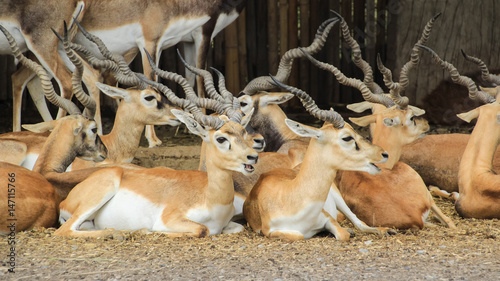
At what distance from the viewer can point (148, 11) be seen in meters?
8.76

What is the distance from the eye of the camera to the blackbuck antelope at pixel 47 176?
5867mm

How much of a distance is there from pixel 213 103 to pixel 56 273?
7.68 ft

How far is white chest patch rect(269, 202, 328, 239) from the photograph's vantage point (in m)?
5.57

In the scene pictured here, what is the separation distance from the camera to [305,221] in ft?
18.5

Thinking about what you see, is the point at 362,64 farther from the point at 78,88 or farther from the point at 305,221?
the point at 78,88

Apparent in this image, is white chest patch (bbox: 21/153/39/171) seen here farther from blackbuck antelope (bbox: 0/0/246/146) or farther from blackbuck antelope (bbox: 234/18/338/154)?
blackbuck antelope (bbox: 234/18/338/154)

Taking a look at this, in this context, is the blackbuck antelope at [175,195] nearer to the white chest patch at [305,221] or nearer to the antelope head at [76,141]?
the white chest patch at [305,221]

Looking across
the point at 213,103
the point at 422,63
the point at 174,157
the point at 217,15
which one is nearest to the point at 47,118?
the point at 174,157

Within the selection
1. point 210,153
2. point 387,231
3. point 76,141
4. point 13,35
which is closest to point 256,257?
point 210,153

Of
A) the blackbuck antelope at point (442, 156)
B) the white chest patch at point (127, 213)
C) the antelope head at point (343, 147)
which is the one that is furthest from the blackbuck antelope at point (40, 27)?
the blackbuck antelope at point (442, 156)

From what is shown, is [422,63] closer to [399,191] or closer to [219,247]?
[399,191]

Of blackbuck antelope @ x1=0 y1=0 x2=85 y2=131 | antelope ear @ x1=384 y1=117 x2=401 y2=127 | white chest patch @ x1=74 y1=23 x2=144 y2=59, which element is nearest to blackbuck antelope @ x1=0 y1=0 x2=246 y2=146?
white chest patch @ x1=74 y1=23 x2=144 y2=59

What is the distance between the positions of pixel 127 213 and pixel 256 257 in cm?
133

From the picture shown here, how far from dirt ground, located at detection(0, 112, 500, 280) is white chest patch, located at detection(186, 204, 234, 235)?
0.11 metres
